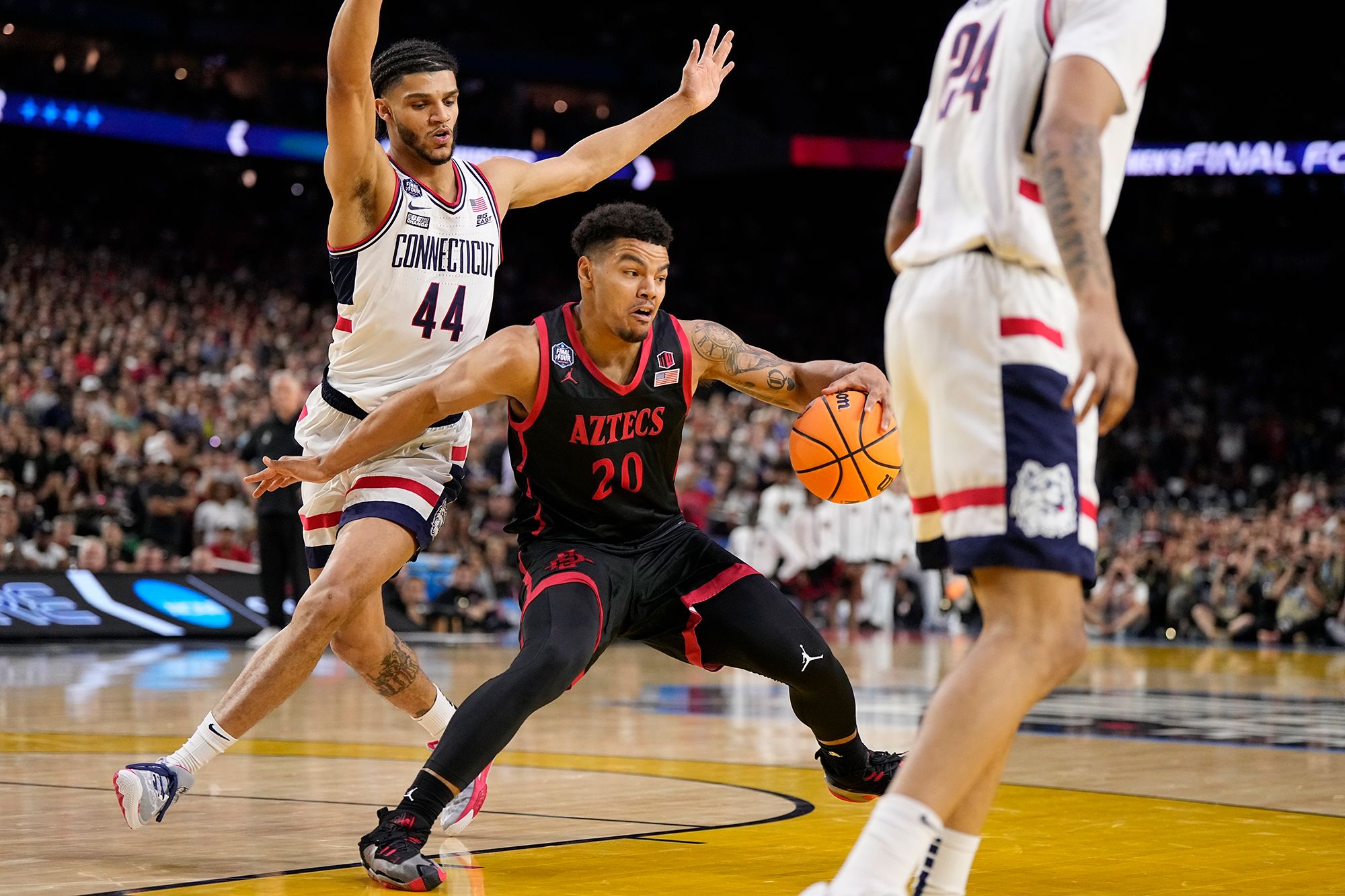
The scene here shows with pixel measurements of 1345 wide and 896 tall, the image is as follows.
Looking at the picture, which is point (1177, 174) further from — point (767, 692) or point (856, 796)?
point (856, 796)

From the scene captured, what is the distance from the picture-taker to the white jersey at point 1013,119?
319 cm

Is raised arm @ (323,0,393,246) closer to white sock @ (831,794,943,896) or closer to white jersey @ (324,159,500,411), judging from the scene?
white jersey @ (324,159,500,411)

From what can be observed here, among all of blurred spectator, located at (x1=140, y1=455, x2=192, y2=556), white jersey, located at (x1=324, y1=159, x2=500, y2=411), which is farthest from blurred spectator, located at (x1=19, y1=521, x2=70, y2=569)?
white jersey, located at (x1=324, y1=159, x2=500, y2=411)

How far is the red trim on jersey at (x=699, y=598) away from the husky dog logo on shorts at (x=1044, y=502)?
2.08 m

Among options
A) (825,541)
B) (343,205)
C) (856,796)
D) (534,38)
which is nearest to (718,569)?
(856,796)

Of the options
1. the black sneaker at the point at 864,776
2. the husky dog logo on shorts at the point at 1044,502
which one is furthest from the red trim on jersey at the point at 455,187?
the husky dog logo on shorts at the point at 1044,502

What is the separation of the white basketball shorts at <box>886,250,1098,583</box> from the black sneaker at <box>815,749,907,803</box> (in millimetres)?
1994

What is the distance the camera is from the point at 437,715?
5852mm

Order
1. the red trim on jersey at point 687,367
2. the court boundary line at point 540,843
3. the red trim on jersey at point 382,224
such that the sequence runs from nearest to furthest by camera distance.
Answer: the court boundary line at point 540,843 → the red trim on jersey at point 687,367 → the red trim on jersey at point 382,224

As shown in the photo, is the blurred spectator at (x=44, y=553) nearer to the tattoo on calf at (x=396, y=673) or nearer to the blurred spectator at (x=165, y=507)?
the blurred spectator at (x=165, y=507)

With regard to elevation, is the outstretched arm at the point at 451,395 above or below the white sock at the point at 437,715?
above

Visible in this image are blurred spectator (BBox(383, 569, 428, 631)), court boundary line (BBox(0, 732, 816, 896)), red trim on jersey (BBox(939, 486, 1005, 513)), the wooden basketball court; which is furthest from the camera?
blurred spectator (BBox(383, 569, 428, 631))

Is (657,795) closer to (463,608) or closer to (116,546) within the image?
(463,608)

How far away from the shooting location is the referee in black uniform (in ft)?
42.9
